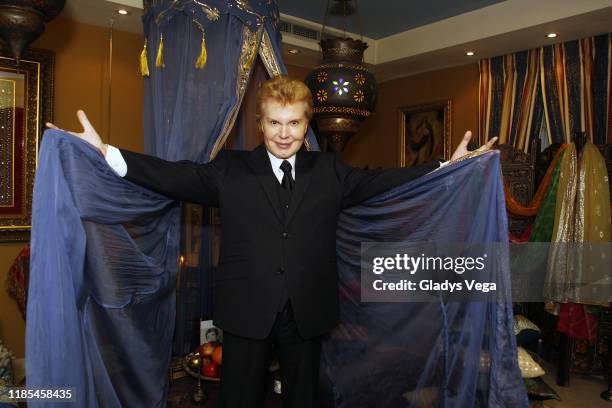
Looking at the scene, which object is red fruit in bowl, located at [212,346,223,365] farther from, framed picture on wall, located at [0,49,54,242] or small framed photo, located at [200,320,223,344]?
framed picture on wall, located at [0,49,54,242]

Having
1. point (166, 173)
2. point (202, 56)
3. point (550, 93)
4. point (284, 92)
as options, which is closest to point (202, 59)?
point (202, 56)

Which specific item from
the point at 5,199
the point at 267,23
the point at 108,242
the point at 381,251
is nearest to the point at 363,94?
the point at 267,23

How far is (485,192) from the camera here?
1.99 meters

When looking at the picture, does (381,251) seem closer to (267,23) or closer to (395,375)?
(395,375)

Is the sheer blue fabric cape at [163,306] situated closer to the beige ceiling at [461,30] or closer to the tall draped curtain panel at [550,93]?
the beige ceiling at [461,30]

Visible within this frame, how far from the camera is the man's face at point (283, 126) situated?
1956 mm

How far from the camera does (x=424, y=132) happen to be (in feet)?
20.3

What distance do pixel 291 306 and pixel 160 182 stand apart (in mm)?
663

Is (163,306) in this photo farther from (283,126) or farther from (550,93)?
(550,93)

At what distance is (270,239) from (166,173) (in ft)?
1.48

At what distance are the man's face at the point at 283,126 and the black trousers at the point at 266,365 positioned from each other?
60 centimetres

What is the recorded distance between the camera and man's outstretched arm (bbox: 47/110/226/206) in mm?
1813

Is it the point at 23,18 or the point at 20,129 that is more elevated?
the point at 23,18

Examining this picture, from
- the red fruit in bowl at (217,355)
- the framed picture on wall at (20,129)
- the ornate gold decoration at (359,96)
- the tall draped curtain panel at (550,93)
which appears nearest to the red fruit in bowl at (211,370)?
the red fruit in bowl at (217,355)
